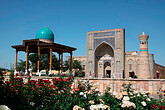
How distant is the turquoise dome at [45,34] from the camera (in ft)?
75.4

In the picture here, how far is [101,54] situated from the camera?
23984mm

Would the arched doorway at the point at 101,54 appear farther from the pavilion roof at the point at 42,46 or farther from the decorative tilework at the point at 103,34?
the pavilion roof at the point at 42,46

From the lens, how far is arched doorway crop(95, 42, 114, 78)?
2355cm

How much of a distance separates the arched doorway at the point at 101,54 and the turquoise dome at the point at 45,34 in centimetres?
615

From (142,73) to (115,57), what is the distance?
6.12 meters

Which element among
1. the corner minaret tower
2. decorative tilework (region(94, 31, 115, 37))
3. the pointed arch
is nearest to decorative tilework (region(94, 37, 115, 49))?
the pointed arch

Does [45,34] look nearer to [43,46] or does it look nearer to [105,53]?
[43,46]

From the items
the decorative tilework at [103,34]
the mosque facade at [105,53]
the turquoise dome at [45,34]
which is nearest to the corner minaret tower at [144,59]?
the mosque facade at [105,53]

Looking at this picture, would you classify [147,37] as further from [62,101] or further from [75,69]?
[75,69]

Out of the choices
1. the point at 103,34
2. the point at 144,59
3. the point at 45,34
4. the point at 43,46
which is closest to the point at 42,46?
the point at 43,46

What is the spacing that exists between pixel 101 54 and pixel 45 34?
25.1 ft

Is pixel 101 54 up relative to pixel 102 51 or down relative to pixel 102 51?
down

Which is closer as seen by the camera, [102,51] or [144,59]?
[144,59]

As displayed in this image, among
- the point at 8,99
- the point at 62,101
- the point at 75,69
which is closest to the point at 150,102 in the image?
the point at 62,101
